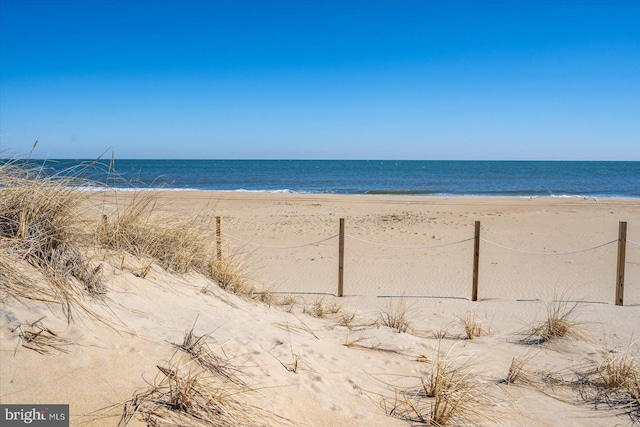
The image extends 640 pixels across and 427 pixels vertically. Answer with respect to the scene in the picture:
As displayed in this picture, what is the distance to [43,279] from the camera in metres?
3.28

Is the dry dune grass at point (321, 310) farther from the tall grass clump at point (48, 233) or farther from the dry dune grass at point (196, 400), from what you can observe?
the tall grass clump at point (48, 233)

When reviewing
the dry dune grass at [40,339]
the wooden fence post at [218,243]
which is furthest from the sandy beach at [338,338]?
the wooden fence post at [218,243]

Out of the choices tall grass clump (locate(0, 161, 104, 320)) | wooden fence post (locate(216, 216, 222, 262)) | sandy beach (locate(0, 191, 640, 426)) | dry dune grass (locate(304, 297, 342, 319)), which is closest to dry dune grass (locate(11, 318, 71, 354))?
sandy beach (locate(0, 191, 640, 426))

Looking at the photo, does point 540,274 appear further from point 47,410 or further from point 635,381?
point 47,410

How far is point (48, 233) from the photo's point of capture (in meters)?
3.67

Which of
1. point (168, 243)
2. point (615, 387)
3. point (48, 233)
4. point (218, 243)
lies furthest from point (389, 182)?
point (48, 233)

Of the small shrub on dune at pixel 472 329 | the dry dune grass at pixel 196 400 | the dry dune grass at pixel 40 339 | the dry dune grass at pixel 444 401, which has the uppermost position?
the dry dune grass at pixel 40 339

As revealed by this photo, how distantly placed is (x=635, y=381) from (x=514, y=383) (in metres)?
0.92

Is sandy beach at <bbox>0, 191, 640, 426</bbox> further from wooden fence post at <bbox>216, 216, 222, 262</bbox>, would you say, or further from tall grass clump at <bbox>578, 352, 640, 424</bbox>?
wooden fence post at <bbox>216, 216, 222, 262</bbox>

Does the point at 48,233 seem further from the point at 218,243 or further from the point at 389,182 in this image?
the point at 389,182

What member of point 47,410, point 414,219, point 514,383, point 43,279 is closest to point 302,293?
point 514,383

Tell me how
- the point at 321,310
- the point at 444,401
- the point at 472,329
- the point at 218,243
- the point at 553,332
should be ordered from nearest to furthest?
the point at 444,401 → the point at 553,332 → the point at 472,329 → the point at 321,310 → the point at 218,243

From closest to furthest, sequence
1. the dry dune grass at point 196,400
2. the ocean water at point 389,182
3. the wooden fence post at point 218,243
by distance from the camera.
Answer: the dry dune grass at point 196,400 → the wooden fence post at point 218,243 → the ocean water at point 389,182

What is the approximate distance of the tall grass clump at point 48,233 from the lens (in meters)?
3.37
